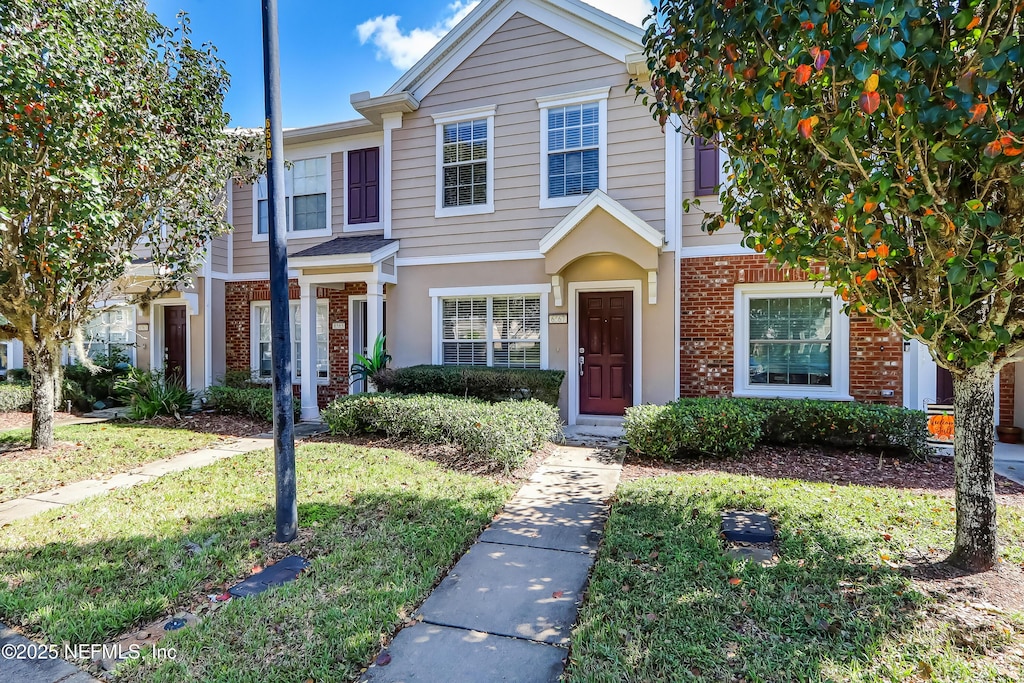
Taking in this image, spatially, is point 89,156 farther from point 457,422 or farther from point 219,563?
point 457,422

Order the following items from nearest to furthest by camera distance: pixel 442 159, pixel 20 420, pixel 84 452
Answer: pixel 84 452 → pixel 442 159 → pixel 20 420

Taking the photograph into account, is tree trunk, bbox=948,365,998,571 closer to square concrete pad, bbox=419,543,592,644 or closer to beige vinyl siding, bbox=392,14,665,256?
square concrete pad, bbox=419,543,592,644

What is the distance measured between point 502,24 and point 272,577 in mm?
8970

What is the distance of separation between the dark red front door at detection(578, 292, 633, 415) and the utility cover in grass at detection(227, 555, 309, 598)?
5854mm

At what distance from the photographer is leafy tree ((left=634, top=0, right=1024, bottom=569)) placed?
242 cm

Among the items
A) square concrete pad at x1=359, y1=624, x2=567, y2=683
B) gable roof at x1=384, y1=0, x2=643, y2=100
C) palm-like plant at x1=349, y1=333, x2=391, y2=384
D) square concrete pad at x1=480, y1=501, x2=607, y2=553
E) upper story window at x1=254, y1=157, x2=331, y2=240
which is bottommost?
square concrete pad at x1=359, y1=624, x2=567, y2=683

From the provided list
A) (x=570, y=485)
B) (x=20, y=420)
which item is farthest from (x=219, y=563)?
(x=20, y=420)

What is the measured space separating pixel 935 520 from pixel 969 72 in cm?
343

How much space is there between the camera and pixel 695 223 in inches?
326

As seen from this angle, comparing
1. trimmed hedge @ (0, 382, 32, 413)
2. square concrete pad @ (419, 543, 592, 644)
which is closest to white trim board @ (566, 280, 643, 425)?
square concrete pad @ (419, 543, 592, 644)

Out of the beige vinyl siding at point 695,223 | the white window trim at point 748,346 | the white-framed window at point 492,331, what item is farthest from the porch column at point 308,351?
the white window trim at point 748,346

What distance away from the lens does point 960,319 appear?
3059 mm

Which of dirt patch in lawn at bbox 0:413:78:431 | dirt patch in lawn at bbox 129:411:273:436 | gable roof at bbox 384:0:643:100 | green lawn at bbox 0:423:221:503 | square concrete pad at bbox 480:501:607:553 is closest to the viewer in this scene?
square concrete pad at bbox 480:501:607:553

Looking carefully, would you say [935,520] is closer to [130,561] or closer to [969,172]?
[969,172]
